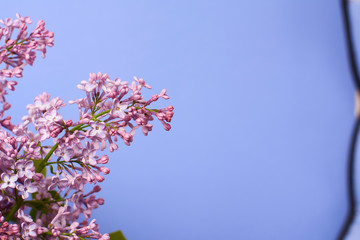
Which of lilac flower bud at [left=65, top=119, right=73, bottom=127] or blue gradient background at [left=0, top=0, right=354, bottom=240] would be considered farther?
blue gradient background at [left=0, top=0, right=354, bottom=240]

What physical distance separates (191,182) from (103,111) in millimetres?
686

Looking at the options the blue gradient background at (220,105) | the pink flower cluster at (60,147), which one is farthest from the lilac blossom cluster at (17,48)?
the blue gradient background at (220,105)

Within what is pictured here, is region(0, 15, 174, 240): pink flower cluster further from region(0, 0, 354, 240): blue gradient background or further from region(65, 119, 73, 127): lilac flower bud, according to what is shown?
region(0, 0, 354, 240): blue gradient background

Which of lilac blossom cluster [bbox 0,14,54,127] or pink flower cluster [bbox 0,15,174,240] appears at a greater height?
lilac blossom cluster [bbox 0,14,54,127]

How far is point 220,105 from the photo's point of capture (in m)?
1.20

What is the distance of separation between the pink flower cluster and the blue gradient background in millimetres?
505

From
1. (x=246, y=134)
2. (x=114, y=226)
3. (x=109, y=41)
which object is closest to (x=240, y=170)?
(x=246, y=134)

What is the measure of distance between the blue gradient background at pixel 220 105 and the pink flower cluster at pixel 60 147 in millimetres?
505

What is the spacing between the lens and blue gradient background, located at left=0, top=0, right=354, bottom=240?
1.06 m

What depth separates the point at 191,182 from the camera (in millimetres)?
1167

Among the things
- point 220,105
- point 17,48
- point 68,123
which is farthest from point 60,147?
point 220,105

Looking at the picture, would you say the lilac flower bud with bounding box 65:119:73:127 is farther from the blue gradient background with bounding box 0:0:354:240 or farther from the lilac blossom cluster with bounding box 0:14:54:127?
the blue gradient background with bounding box 0:0:354:240

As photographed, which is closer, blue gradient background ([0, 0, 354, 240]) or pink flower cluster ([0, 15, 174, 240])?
pink flower cluster ([0, 15, 174, 240])

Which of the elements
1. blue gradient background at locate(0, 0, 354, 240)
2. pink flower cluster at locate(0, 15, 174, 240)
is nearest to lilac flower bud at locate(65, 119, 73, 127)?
pink flower cluster at locate(0, 15, 174, 240)
